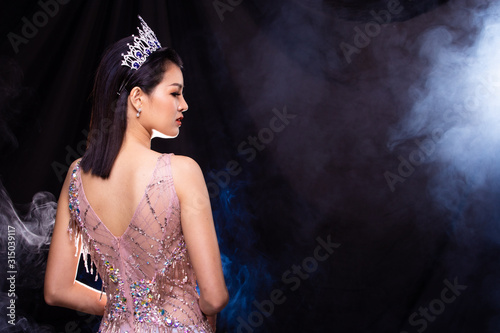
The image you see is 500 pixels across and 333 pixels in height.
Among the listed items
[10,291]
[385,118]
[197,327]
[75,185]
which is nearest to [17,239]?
[10,291]

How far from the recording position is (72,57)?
2762 millimetres

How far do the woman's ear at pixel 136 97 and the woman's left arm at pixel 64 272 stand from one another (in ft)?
1.07

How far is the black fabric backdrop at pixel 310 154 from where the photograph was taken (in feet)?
9.16

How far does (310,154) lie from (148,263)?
1617 millimetres

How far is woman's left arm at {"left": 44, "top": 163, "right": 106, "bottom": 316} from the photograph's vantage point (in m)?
1.78

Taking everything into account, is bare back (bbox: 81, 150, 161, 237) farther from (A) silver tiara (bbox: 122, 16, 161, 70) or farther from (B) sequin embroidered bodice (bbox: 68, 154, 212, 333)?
(A) silver tiara (bbox: 122, 16, 161, 70)

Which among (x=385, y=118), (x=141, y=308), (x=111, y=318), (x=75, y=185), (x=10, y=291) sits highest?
(x=385, y=118)

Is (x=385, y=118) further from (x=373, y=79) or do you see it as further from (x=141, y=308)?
(x=141, y=308)

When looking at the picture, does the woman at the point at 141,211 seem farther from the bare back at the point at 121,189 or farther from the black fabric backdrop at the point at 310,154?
the black fabric backdrop at the point at 310,154

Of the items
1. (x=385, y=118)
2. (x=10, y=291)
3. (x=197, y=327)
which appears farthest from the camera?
(x=385, y=118)

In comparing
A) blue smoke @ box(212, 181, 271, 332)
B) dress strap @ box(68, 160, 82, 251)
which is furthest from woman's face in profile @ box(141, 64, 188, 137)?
blue smoke @ box(212, 181, 271, 332)

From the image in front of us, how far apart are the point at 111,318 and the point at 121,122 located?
2.18 feet

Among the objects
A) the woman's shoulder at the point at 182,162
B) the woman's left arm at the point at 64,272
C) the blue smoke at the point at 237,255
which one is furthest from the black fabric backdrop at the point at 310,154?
the woman's shoulder at the point at 182,162

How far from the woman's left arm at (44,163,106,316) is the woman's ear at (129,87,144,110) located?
1.07ft
